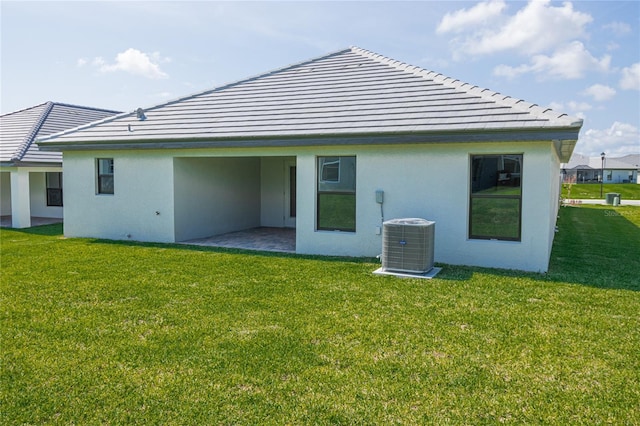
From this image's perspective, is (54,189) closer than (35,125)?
No

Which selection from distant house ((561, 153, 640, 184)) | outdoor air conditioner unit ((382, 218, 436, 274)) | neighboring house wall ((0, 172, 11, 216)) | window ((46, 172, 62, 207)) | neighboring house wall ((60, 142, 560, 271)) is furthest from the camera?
distant house ((561, 153, 640, 184))

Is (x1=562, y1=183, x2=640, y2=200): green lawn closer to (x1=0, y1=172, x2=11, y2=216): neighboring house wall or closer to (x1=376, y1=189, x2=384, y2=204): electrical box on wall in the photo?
(x1=376, y1=189, x2=384, y2=204): electrical box on wall

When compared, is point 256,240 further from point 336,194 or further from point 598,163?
point 598,163

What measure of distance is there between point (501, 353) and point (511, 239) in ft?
15.3

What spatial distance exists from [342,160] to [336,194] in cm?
80

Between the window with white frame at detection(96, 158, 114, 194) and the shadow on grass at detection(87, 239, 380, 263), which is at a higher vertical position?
the window with white frame at detection(96, 158, 114, 194)

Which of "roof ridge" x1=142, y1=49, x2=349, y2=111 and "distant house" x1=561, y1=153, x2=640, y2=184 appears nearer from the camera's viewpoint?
"roof ridge" x1=142, y1=49, x2=349, y2=111

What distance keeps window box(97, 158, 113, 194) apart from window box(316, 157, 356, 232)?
21.9 ft

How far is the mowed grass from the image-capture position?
371cm

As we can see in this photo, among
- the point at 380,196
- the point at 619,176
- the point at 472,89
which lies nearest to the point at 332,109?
→ the point at 380,196

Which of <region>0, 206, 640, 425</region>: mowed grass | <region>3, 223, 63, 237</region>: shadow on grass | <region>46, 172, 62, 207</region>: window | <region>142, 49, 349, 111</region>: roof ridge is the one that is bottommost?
<region>0, 206, 640, 425</region>: mowed grass

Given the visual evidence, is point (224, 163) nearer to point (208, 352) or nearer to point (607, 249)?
point (208, 352)

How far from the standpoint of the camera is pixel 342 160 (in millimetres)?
10406

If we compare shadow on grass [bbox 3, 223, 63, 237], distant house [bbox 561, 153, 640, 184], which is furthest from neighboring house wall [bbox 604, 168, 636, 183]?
shadow on grass [bbox 3, 223, 63, 237]
